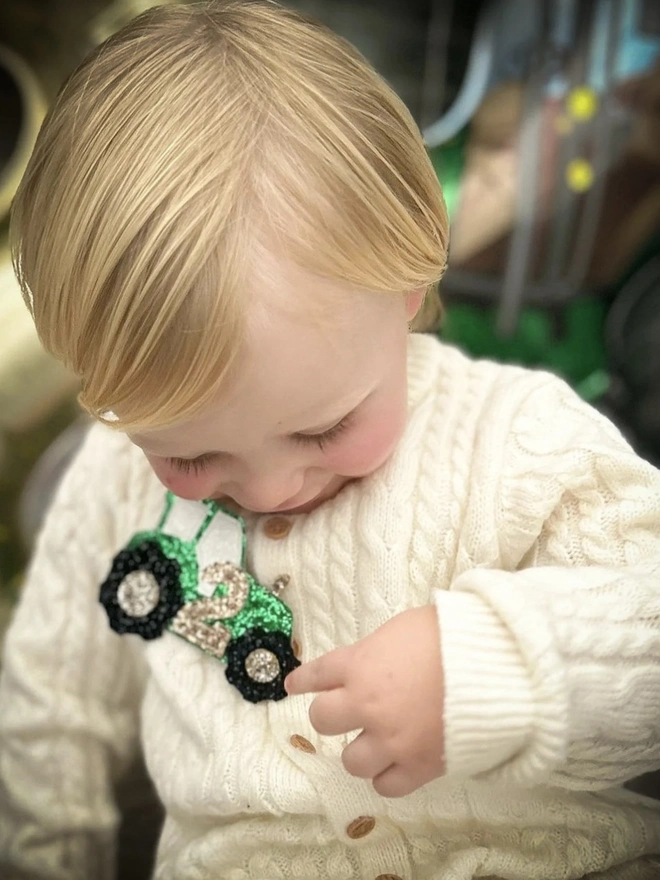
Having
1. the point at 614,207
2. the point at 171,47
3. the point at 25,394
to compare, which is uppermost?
the point at 171,47

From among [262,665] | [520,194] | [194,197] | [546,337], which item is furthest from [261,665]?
[520,194]

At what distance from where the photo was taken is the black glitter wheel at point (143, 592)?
0.68m

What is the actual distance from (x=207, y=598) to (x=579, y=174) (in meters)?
0.63

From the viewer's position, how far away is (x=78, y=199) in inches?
19.4

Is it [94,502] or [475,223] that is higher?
[475,223]

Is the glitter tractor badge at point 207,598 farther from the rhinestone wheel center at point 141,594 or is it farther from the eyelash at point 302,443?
the eyelash at point 302,443

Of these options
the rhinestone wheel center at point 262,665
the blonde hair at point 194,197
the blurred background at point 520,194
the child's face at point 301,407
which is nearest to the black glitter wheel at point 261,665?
the rhinestone wheel center at point 262,665

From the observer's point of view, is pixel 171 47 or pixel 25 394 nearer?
pixel 171 47

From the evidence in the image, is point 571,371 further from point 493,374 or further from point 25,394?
point 25,394

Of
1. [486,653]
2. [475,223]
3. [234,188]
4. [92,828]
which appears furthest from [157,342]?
[475,223]

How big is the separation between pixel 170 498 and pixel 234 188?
0.31 m

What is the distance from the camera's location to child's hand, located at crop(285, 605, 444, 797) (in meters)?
0.50

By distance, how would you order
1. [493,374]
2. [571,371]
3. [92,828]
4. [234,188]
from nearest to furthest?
1. [234,188]
2. [493,374]
3. [92,828]
4. [571,371]

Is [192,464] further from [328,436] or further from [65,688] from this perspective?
[65,688]
